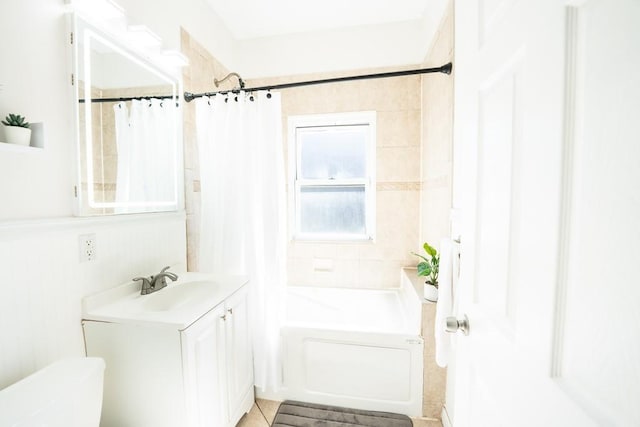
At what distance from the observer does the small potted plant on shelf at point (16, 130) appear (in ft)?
2.83

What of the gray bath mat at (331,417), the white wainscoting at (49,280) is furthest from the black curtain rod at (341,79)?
the gray bath mat at (331,417)

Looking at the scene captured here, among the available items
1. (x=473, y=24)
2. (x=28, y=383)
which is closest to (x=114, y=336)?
(x=28, y=383)

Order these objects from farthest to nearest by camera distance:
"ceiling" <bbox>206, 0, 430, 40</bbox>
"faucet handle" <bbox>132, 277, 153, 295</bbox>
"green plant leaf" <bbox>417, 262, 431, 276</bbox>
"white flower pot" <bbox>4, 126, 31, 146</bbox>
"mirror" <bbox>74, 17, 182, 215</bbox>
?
1. "ceiling" <bbox>206, 0, 430, 40</bbox>
2. "green plant leaf" <bbox>417, 262, 431, 276</bbox>
3. "faucet handle" <bbox>132, 277, 153, 295</bbox>
4. "mirror" <bbox>74, 17, 182, 215</bbox>
5. "white flower pot" <bbox>4, 126, 31, 146</bbox>

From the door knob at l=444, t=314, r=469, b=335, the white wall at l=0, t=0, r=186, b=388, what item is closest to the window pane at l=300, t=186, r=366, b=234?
the white wall at l=0, t=0, r=186, b=388

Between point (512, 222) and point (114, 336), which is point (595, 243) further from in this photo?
point (114, 336)

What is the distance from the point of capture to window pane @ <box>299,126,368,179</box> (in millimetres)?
2654

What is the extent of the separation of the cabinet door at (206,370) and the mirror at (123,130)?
739 millimetres

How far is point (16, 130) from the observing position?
2.86 feet

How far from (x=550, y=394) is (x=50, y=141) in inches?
67.6

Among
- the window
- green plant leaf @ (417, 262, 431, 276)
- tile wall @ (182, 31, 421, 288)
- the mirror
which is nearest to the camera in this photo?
the mirror

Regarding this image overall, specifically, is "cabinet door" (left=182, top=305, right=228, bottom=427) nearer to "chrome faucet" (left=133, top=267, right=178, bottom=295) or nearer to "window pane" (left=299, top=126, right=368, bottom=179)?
"chrome faucet" (left=133, top=267, right=178, bottom=295)

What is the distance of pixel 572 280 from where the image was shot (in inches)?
16.9

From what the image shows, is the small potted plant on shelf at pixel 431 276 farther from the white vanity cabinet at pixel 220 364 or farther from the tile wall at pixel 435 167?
the white vanity cabinet at pixel 220 364

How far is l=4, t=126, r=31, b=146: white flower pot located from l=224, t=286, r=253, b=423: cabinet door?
102 centimetres
